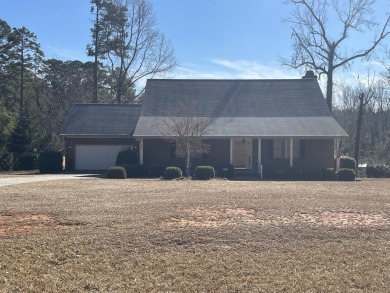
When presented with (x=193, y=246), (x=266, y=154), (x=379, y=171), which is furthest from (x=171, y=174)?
(x=193, y=246)

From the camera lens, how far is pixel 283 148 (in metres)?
26.7

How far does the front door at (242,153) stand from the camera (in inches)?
1072

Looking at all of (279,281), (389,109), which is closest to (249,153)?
(279,281)

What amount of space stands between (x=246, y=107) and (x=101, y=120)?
1034cm

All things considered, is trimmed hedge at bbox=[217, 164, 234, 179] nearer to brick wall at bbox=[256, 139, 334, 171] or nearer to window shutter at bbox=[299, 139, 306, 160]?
brick wall at bbox=[256, 139, 334, 171]

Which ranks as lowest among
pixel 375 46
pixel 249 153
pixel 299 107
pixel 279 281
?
pixel 279 281

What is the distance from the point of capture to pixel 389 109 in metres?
60.3

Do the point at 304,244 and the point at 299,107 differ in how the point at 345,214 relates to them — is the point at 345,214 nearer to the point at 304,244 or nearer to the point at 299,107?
the point at 304,244

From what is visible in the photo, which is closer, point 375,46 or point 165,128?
point 165,128

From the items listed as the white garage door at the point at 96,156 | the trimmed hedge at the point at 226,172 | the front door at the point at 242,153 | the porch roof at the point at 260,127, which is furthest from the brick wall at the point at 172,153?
the white garage door at the point at 96,156

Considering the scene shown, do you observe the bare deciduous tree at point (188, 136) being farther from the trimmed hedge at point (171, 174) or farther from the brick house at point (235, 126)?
the trimmed hedge at point (171, 174)

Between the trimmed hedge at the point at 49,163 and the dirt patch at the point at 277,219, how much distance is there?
20266mm

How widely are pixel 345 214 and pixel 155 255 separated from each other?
5373mm

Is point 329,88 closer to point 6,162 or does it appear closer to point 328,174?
point 328,174
